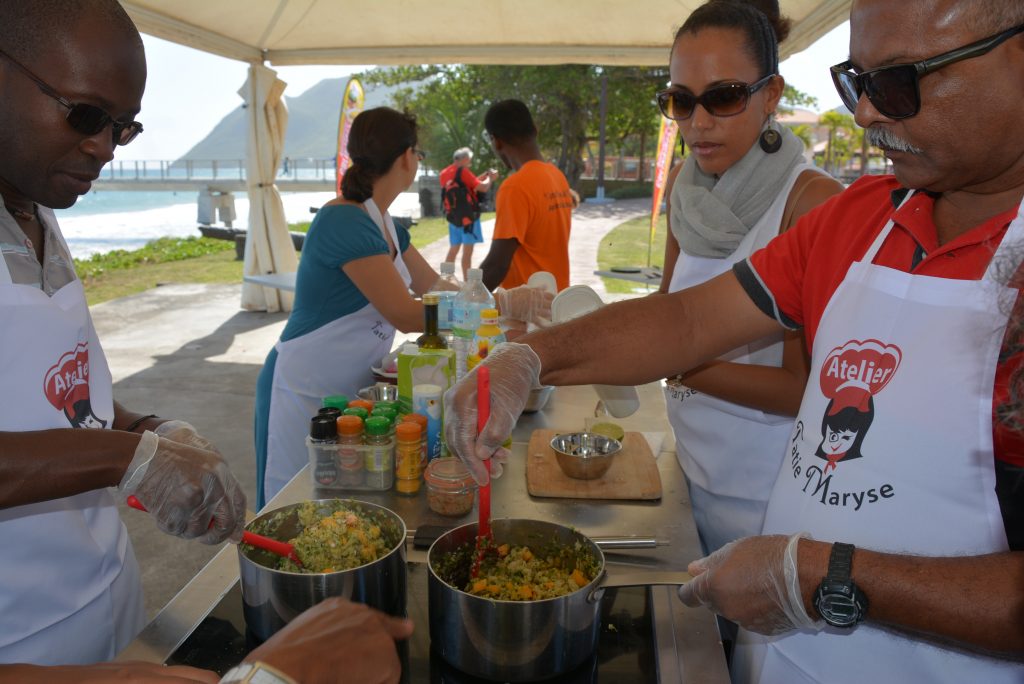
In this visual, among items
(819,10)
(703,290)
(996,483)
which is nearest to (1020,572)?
(996,483)

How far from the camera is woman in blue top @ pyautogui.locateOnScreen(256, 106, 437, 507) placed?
9.11 ft

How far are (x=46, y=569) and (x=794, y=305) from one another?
1.58 metres

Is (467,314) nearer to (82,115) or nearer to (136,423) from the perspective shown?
(136,423)

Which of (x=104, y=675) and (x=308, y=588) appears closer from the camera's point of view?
(x=104, y=675)

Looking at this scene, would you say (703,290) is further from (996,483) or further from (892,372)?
(996,483)

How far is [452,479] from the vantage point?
168 cm

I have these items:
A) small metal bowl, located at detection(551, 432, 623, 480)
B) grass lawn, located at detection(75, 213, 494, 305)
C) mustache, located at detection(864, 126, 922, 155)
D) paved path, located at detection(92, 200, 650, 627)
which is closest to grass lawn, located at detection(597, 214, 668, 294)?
paved path, located at detection(92, 200, 650, 627)

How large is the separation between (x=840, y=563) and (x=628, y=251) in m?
11.7

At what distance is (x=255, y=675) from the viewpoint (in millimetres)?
836

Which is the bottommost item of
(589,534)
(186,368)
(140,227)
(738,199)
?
(140,227)

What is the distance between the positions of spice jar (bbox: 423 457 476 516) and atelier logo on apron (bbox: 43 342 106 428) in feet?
2.39

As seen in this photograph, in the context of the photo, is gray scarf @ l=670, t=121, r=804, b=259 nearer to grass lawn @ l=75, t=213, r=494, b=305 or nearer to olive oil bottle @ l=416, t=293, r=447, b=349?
olive oil bottle @ l=416, t=293, r=447, b=349

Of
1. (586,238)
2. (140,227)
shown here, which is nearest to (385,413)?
(586,238)

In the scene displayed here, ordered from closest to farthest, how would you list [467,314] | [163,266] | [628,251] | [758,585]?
[758,585] < [467,314] < [163,266] < [628,251]
